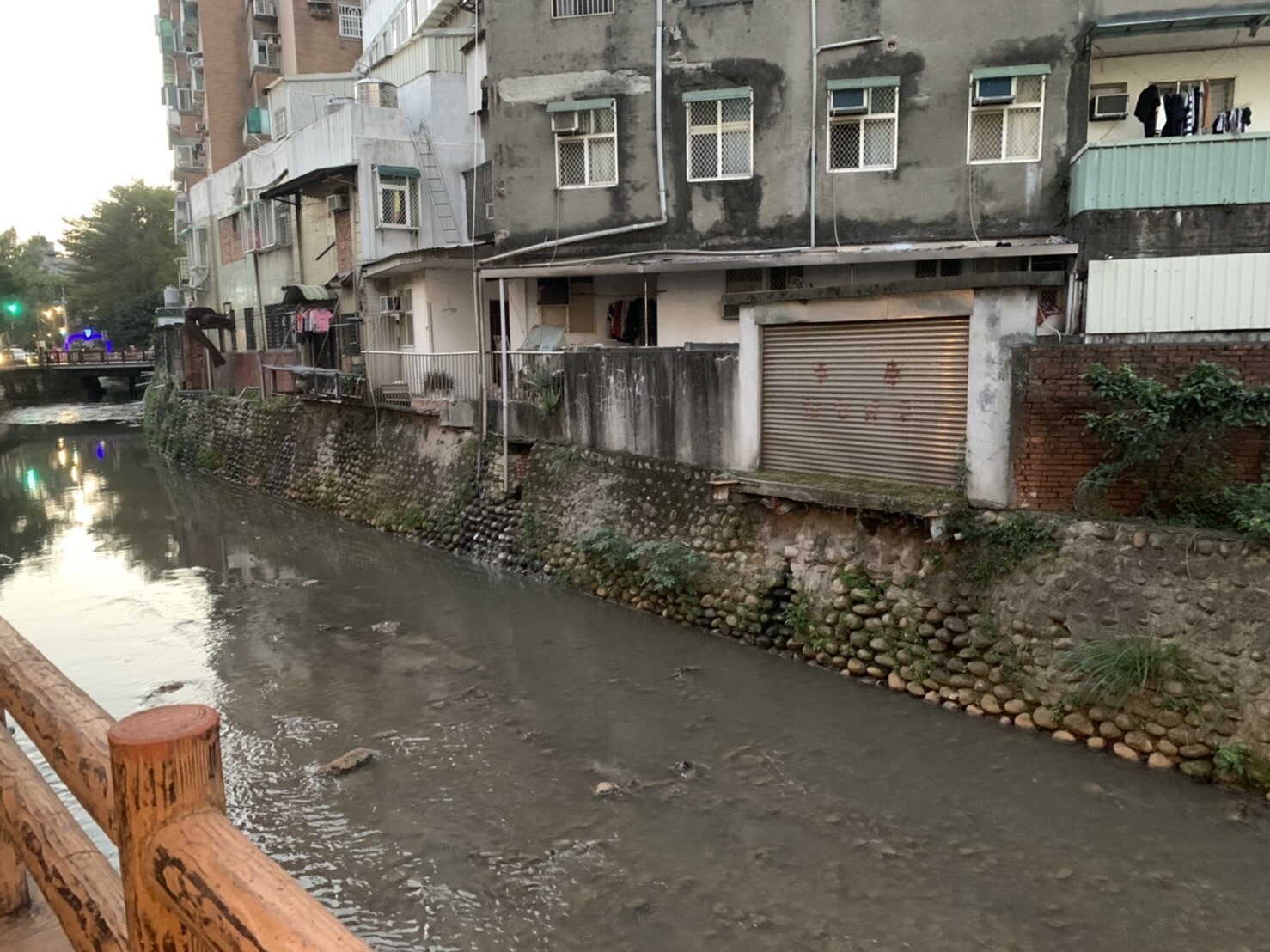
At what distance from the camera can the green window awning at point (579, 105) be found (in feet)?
51.4

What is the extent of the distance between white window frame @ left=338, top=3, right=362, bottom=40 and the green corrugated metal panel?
101 ft

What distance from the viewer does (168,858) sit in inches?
66.2

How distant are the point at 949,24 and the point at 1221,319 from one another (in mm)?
6452

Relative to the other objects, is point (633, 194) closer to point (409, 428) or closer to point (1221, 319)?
point (409, 428)

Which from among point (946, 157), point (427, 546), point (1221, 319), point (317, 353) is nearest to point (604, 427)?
point (427, 546)

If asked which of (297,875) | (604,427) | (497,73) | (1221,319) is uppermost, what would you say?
(497,73)

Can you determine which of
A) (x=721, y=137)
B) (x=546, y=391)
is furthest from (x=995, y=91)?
(x=546, y=391)

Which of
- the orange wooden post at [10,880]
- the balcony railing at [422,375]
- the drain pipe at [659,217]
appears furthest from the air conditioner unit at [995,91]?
the orange wooden post at [10,880]

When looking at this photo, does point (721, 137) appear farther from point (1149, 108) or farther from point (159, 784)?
point (159, 784)

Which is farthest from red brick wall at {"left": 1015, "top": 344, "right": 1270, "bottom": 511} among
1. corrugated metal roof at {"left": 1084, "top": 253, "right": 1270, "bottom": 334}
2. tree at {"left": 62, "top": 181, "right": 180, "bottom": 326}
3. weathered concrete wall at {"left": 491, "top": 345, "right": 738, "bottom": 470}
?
tree at {"left": 62, "top": 181, "right": 180, "bottom": 326}

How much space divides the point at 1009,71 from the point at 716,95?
475cm

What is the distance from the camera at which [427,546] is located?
53.0 feet

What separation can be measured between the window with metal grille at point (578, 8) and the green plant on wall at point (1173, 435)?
11.6m

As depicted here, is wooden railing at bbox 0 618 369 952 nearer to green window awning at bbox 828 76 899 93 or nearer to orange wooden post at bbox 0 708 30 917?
orange wooden post at bbox 0 708 30 917
